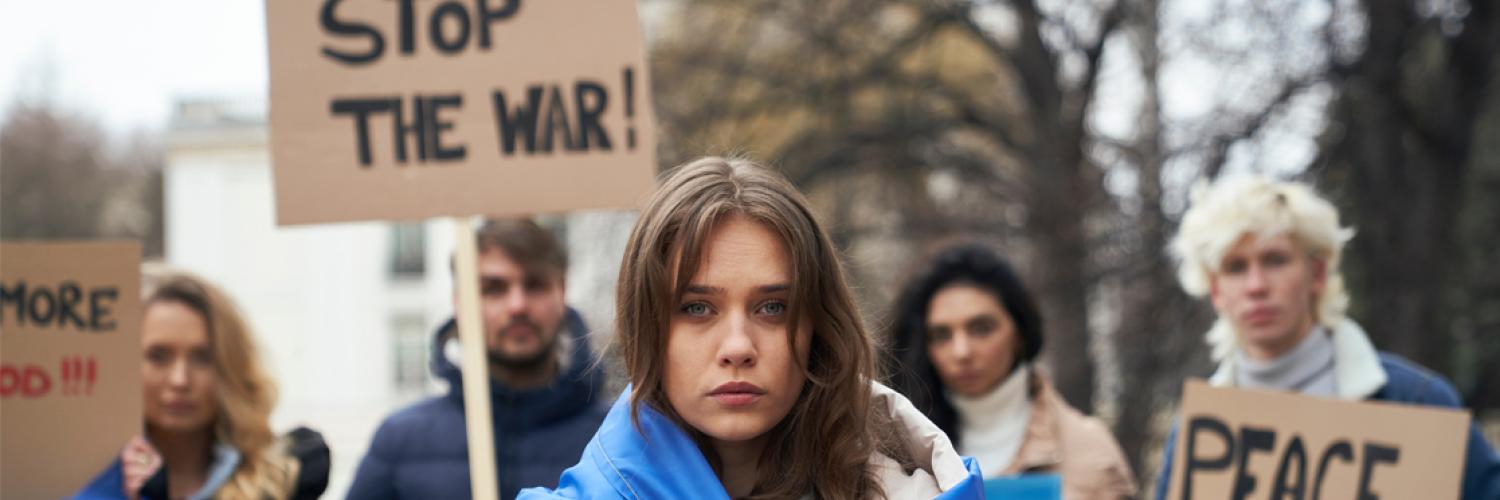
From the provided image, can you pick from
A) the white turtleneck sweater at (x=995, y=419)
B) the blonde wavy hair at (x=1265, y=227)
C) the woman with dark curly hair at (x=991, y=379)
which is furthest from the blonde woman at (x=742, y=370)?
the blonde wavy hair at (x=1265, y=227)

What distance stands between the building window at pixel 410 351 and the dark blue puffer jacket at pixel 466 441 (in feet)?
98.3

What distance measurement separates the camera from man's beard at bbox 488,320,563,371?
434cm

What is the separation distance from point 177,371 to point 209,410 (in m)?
0.12

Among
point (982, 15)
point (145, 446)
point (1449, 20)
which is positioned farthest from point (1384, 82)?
point (145, 446)

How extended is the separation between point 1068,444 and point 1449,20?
5924 mm

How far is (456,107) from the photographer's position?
3.74m

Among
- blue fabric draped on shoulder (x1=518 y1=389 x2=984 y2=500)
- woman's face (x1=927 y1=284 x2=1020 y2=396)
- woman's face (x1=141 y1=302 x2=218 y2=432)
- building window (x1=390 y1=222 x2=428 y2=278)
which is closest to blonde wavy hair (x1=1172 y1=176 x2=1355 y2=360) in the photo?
woman's face (x1=927 y1=284 x2=1020 y2=396)

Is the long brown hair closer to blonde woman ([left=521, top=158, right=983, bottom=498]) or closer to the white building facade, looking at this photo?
blonde woman ([left=521, top=158, right=983, bottom=498])

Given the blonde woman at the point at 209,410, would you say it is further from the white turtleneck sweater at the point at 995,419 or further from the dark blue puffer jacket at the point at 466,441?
the white turtleneck sweater at the point at 995,419

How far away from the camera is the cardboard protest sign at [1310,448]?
11.9 ft

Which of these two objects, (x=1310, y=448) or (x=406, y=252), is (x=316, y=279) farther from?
(x=1310, y=448)

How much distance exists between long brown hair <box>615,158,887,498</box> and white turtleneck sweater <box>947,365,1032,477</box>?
1971 mm

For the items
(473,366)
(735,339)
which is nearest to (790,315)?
(735,339)

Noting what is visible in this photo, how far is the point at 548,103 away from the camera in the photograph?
3.72m
